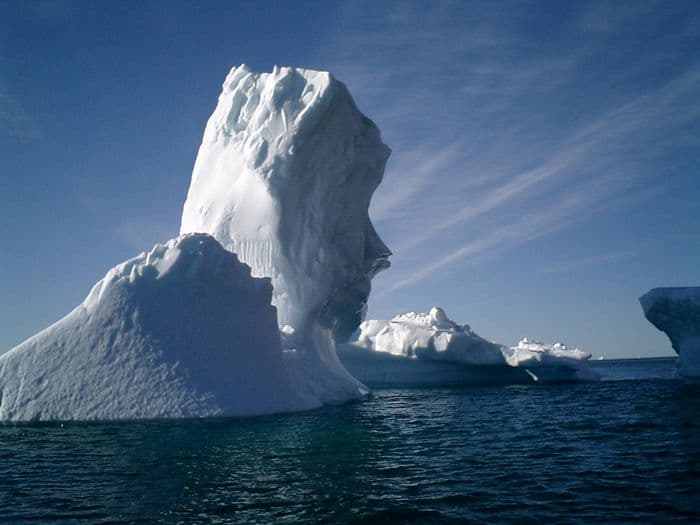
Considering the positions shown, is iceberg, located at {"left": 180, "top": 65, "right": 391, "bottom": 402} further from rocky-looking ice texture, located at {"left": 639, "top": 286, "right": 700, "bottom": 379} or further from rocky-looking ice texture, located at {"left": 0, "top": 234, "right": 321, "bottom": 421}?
rocky-looking ice texture, located at {"left": 639, "top": 286, "right": 700, "bottom": 379}

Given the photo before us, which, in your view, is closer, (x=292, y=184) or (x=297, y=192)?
(x=292, y=184)

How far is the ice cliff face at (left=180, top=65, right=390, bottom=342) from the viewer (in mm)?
19891

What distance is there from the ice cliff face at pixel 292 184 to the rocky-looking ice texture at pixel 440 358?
337 inches

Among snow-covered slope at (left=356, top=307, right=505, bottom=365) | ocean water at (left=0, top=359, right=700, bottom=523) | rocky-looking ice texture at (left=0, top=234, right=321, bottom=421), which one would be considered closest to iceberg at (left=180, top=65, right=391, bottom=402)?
rocky-looking ice texture at (left=0, top=234, right=321, bottom=421)

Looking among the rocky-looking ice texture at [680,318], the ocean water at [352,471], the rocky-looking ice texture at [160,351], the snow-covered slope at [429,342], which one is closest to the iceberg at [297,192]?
the rocky-looking ice texture at [160,351]

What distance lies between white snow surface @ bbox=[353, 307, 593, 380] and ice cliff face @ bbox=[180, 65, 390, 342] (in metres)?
8.28

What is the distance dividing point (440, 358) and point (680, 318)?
11710 millimetres

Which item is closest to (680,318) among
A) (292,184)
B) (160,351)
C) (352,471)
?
(292,184)

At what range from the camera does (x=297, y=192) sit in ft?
67.9

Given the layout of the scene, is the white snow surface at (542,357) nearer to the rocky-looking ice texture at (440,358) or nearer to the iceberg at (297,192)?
the rocky-looking ice texture at (440,358)

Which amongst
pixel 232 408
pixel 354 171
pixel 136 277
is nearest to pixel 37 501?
pixel 232 408

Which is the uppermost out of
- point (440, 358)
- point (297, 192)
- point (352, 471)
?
point (297, 192)

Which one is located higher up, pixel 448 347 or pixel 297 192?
pixel 297 192

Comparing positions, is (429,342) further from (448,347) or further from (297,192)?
(297,192)
